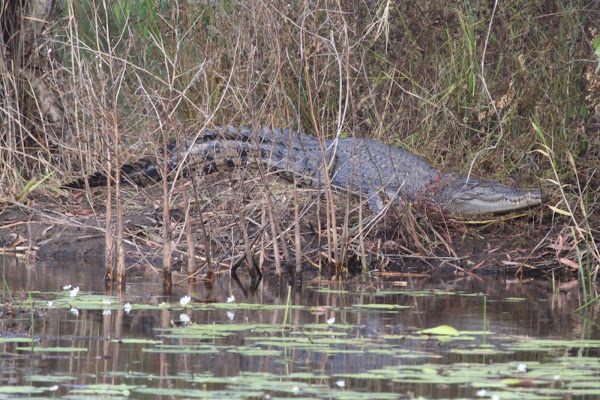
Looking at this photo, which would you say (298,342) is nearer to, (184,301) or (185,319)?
(185,319)

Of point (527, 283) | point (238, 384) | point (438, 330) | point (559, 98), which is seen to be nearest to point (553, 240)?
point (527, 283)

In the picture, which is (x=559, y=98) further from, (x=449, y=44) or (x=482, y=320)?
(x=482, y=320)

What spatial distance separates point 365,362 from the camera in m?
3.11

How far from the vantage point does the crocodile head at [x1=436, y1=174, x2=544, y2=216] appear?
6543 mm

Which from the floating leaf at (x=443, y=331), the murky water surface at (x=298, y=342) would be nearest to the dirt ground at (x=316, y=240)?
the murky water surface at (x=298, y=342)

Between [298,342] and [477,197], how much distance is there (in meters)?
3.71

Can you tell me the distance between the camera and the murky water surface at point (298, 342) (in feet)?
9.06

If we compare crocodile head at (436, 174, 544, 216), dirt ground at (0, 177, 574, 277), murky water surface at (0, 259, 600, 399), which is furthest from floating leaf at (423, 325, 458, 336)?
crocodile head at (436, 174, 544, 216)

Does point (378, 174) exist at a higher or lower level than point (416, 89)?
lower

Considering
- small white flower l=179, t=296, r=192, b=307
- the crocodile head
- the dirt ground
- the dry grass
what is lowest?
small white flower l=179, t=296, r=192, b=307

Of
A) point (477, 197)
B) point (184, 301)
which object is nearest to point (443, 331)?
point (184, 301)

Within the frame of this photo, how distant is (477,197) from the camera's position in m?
6.83

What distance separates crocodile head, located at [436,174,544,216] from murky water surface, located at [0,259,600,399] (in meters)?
1.44

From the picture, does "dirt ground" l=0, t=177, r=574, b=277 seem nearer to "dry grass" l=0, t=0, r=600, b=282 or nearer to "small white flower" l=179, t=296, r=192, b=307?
"dry grass" l=0, t=0, r=600, b=282
